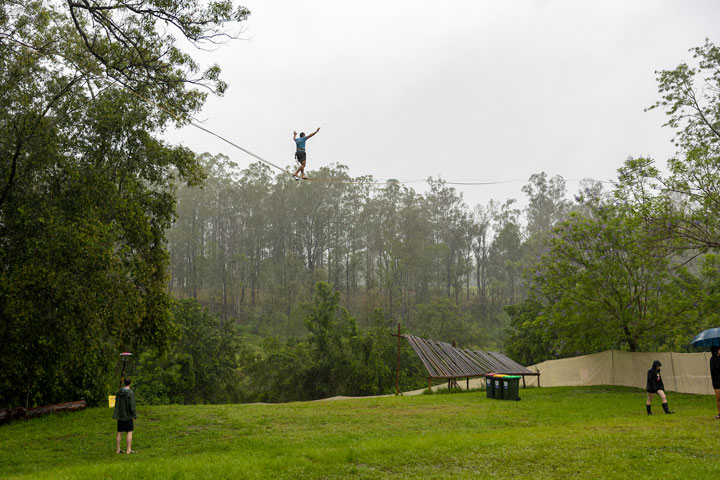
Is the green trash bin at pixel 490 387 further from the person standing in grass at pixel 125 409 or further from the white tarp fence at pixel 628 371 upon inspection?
the person standing in grass at pixel 125 409

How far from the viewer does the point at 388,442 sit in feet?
28.8

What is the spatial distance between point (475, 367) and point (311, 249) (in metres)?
39.9

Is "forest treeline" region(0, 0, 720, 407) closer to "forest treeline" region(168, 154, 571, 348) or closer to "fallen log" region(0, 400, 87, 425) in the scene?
"fallen log" region(0, 400, 87, 425)

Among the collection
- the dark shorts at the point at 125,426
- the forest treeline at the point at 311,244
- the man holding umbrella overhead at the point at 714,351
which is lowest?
the dark shorts at the point at 125,426

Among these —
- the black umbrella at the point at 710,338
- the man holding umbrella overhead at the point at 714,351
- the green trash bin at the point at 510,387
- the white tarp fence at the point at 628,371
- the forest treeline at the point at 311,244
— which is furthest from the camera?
the forest treeline at the point at 311,244

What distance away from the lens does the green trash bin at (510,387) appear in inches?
655

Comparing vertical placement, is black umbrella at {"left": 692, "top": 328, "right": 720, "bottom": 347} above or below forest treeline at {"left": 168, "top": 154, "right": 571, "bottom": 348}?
below

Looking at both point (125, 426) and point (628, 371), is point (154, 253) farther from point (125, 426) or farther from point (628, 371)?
point (628, 371)

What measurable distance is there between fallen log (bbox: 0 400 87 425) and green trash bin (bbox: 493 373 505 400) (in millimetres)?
14059

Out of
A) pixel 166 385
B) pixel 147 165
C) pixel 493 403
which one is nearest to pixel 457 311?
pixel 166 385

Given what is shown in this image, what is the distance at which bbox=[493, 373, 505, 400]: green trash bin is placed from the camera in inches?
671

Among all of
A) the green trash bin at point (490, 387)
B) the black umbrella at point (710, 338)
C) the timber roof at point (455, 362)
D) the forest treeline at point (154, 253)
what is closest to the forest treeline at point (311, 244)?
the forest treeline at point (154, 253)

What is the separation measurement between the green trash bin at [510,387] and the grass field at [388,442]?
43.2 inches

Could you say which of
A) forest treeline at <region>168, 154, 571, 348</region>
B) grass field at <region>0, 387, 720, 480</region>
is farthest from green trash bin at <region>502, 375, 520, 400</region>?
forest treeline at <region>168, 154, 571, 348</region>
